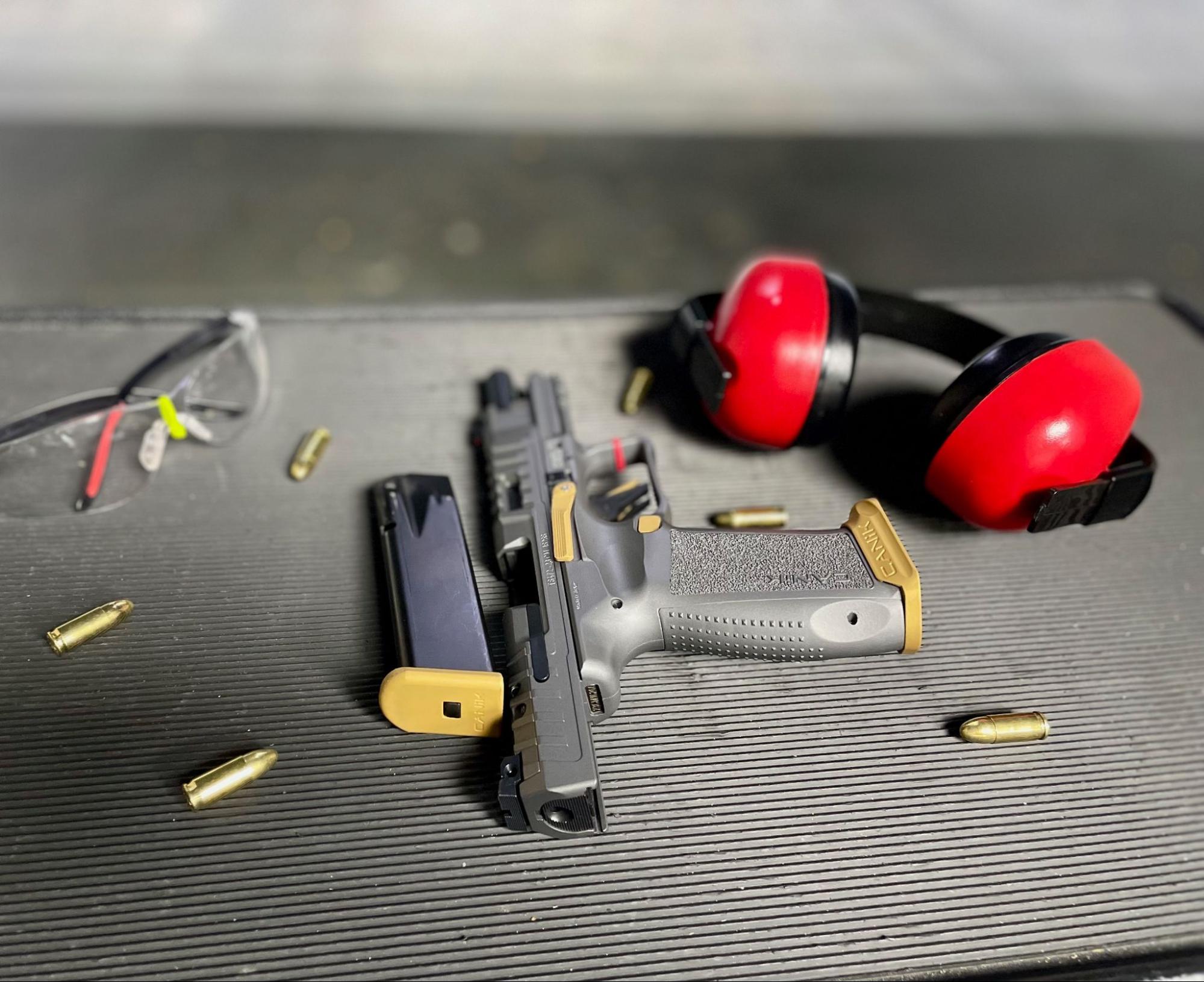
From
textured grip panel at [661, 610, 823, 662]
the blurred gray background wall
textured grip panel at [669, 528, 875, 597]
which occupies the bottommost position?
textured grip panel at [661, 610, 823, 662]

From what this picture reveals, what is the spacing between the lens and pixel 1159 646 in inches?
45.3

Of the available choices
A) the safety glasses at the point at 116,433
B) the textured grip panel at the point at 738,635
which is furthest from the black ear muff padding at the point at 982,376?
the safety glasses at the point at 116,433

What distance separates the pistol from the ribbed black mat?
72mm

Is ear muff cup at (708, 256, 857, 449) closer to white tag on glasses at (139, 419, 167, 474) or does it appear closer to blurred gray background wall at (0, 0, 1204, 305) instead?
white tag on glasses at (139, 419, 167, 474)

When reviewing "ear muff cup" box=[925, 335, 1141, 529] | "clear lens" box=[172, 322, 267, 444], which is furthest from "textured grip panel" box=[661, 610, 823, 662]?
"clear lens" box=[172, 322, 267, 444]

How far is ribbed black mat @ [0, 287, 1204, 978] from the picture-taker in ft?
2.85

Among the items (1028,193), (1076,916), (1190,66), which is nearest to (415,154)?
(1028,193)

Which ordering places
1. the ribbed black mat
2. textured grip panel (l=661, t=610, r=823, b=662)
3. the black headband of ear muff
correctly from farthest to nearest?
1. the black headband of ear muff
2. textured grip panel (l=661, t=610, r=823, b=662)
3. the ribbed black mat

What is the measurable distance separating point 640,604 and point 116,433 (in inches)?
31.7

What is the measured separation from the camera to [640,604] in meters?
1.00

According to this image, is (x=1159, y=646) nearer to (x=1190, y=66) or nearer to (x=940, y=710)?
(x=940, y=710)

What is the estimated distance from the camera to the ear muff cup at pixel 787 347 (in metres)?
1.14

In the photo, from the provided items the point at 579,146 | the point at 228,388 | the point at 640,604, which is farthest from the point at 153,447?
the point at 579,146

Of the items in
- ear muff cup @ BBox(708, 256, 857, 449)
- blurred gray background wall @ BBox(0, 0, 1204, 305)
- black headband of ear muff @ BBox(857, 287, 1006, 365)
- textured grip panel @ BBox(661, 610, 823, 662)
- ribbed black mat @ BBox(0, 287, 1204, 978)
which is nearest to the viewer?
ribbed black mat @ BBox(0, 287, 1204, 978)
